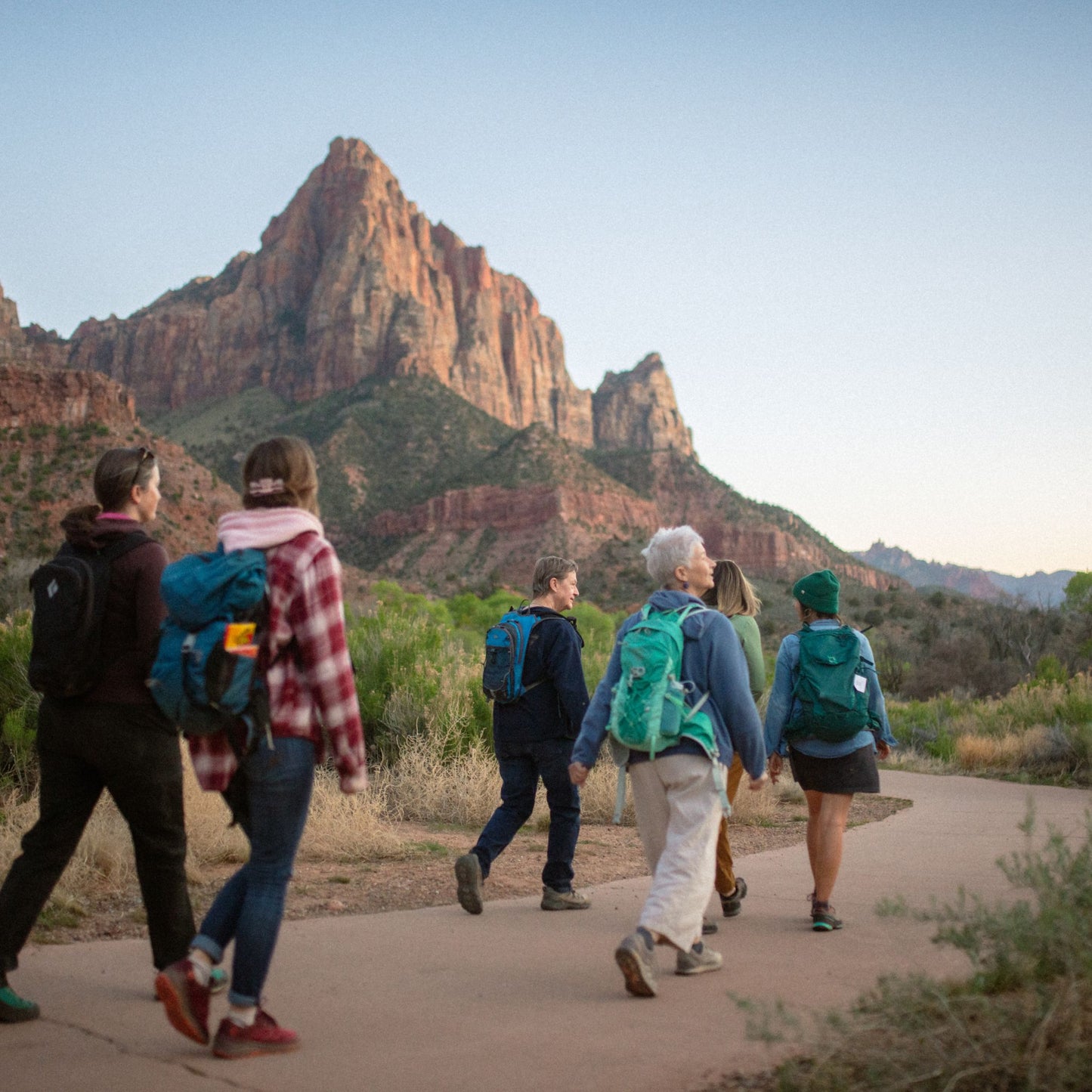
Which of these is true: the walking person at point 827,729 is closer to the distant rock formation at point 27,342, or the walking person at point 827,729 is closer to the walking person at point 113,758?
the walking person at point 113,758

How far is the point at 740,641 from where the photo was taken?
19.4ft

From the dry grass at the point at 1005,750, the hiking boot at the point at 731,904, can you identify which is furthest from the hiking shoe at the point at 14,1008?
the dry grass at the point at 1005,750

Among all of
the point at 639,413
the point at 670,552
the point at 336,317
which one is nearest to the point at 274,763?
the point at 670,552

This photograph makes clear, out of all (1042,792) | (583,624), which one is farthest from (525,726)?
(583,624)

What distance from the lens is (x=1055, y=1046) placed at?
289cm

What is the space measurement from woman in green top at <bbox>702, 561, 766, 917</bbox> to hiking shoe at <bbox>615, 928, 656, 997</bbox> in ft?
5.54

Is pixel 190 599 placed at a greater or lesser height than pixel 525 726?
greater

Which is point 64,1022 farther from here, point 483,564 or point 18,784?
point 483,564

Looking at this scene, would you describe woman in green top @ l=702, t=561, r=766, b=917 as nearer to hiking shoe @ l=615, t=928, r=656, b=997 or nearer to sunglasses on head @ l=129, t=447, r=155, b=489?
hiking shoe @ l=615, t=928, r=656, b=997

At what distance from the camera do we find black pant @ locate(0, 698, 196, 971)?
157 inches

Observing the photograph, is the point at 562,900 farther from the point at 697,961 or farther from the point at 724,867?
the point at 697,961

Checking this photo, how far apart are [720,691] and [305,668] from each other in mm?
1882

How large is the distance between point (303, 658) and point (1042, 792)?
1102 cm

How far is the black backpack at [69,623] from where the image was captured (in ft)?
12.8
